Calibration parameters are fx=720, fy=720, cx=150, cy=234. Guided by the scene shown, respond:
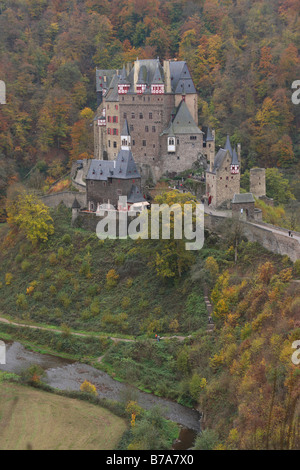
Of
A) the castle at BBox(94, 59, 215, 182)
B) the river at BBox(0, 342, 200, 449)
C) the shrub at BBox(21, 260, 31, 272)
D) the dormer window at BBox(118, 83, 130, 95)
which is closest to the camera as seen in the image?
the river at BBox(0, 342, 200, 449)

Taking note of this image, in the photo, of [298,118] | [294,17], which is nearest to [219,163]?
[298,118]

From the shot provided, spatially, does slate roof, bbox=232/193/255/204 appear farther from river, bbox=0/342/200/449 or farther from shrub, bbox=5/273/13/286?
shrub, bbox=5/273/13/286

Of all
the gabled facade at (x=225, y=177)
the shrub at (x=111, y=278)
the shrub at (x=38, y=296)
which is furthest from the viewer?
the shrub at (x=38, y=296)

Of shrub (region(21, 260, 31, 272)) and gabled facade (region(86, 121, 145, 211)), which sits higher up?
gabled facade (region(86, 121, 145, 211))

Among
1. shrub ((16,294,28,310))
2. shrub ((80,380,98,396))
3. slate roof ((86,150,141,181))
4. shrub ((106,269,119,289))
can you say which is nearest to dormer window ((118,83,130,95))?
slate roof ((86,150,141,181))

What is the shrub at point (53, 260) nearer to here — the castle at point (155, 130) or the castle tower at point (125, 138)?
the castle at point (155, 130)

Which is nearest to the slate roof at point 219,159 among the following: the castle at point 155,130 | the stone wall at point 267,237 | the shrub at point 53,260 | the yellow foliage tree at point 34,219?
the castle at point 155,130

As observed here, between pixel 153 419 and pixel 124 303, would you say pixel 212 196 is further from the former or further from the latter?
pixel 153 419
